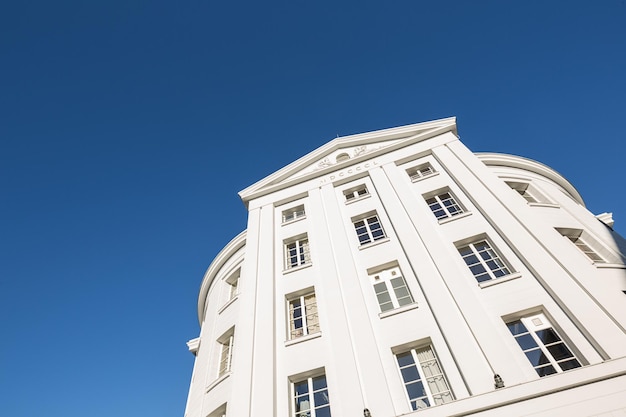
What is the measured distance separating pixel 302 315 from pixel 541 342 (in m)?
8.15

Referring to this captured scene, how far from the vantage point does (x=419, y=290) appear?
12867 mm

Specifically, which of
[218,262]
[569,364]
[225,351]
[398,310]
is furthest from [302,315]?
[218,262]

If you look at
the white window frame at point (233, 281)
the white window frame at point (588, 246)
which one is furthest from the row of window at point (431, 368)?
the white window frame at point (233, 281)

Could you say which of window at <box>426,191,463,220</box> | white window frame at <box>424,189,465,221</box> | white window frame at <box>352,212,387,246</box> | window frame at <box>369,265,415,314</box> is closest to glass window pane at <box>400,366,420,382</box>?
window frame at <box>369,265,415,314</box>

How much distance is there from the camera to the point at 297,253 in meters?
17.6

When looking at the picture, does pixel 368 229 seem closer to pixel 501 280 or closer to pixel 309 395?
pixel 501 280

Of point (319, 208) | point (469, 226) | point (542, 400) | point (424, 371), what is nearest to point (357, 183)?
point (319, 208)

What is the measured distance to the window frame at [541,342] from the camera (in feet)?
31.1

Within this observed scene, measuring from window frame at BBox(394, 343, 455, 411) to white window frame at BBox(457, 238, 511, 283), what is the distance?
356 cm

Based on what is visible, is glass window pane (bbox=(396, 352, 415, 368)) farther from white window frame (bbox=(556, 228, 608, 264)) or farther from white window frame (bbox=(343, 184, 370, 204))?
white window frame (bbox=(343, 184, 370, 204))

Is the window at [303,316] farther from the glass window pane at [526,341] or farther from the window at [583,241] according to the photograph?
the window at [583,241]

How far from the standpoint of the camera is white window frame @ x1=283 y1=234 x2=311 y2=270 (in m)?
17.0

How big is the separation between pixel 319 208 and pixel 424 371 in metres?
10.4

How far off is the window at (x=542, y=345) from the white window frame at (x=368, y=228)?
662cm
